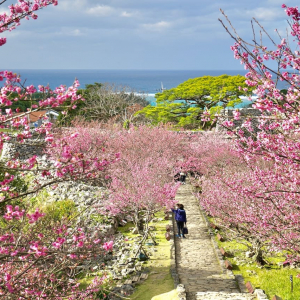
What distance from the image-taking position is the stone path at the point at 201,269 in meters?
9.78

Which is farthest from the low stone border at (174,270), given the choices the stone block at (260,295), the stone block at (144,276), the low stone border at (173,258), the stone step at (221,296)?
the stone block at (260,295)

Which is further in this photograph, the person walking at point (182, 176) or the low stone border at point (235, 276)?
the person walking at point (182, 176)

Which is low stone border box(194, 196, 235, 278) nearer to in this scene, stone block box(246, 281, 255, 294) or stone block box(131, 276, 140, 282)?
stone block box(246, 281, 255, 294)

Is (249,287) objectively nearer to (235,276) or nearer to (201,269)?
(235,276)

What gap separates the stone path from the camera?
9781 millimetres

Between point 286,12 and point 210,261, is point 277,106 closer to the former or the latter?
point 286,12

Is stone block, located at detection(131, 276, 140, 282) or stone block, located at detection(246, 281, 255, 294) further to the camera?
stone block, located at detection(131, 276, 140, 282)

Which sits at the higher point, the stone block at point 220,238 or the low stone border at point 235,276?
the low stone border at point 235,276

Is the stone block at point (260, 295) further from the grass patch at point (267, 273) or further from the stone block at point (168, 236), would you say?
the stone block at point (168, 236)

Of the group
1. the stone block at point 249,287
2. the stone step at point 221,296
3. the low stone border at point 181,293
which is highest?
the low stone border at point 181,293

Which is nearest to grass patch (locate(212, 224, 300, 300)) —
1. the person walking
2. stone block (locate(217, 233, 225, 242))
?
stone block (locate(217, 233, 225, 242))

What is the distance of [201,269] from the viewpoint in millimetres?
12773

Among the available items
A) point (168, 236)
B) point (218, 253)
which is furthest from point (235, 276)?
point (168, 236)

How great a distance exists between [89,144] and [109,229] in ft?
32.4
